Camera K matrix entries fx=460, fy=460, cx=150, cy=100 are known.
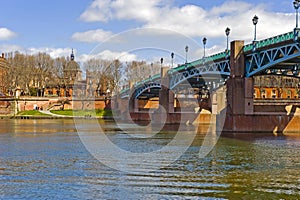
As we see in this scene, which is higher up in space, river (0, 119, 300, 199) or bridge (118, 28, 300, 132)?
bridge (118, 28, 300, 132)

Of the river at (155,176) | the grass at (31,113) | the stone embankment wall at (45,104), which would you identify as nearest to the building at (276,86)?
the stone embankment wall at (45,104)

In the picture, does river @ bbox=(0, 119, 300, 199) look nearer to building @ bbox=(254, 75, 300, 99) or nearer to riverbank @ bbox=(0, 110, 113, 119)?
riverbank @ bbox=(0, 110, 113, 119)

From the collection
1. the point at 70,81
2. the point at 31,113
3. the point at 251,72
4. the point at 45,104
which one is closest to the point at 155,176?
the point at 251,72

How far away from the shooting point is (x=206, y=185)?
20609mm

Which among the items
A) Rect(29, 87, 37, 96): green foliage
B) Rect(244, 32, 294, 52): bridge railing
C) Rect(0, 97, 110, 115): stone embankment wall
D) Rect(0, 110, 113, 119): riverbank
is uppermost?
Rect(244, 32, 294, 52): bridge railing

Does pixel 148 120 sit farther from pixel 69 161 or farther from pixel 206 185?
pixel 206 185

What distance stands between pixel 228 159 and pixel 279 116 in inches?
970

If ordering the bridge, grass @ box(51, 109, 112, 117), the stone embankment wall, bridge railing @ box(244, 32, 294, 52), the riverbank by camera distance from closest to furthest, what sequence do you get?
bridge railing @ box(244, 32, 294, 52), the bridge, the riverbank, grass @ box(51, 109, 112, 117), the stone embankment wall

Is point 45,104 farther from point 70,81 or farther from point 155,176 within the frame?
point 155,176

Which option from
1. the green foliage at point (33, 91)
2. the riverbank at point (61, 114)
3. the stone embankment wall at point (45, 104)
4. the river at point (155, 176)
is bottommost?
the river at point (155, 176)

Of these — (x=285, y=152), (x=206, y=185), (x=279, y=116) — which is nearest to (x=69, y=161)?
(x=206, y=185)

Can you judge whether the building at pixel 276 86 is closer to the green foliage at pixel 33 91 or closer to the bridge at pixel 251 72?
the bridge at pixel 251 72

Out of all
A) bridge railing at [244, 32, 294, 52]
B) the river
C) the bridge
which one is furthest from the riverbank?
the river

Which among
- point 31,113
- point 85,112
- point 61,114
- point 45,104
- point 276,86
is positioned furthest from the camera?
point 45,104
